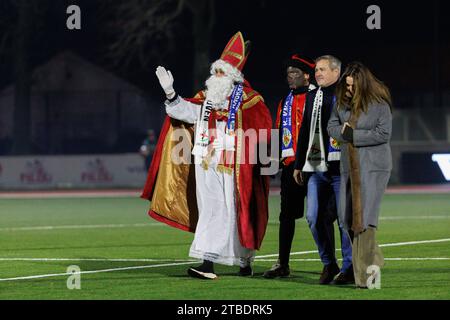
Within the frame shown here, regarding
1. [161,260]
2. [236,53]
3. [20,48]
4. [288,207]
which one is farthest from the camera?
[20,48]

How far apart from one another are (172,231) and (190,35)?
127ft

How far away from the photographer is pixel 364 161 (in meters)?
12.1

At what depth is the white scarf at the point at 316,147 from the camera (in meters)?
12.9

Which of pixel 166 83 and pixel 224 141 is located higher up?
pixel 166 83

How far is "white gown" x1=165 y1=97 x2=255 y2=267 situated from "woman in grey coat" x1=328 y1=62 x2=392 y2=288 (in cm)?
166

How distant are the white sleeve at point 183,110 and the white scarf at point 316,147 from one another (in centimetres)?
136

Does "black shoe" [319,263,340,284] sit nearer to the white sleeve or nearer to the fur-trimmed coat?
the fur-trimmed coat

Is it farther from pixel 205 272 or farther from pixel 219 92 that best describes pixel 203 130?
pixel 205 272

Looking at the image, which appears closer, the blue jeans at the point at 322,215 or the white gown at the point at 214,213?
the blue jeans at the point at 322,215

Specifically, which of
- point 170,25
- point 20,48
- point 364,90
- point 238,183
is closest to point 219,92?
point 238,183

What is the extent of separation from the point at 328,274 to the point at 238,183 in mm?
1477

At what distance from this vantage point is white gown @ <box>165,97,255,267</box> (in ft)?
43.9

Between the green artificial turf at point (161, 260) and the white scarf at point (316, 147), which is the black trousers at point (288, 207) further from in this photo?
the white scarf at point (316, 147)

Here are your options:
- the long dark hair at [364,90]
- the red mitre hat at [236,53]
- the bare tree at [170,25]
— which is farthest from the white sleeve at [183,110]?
the bare tree at [170,25]
